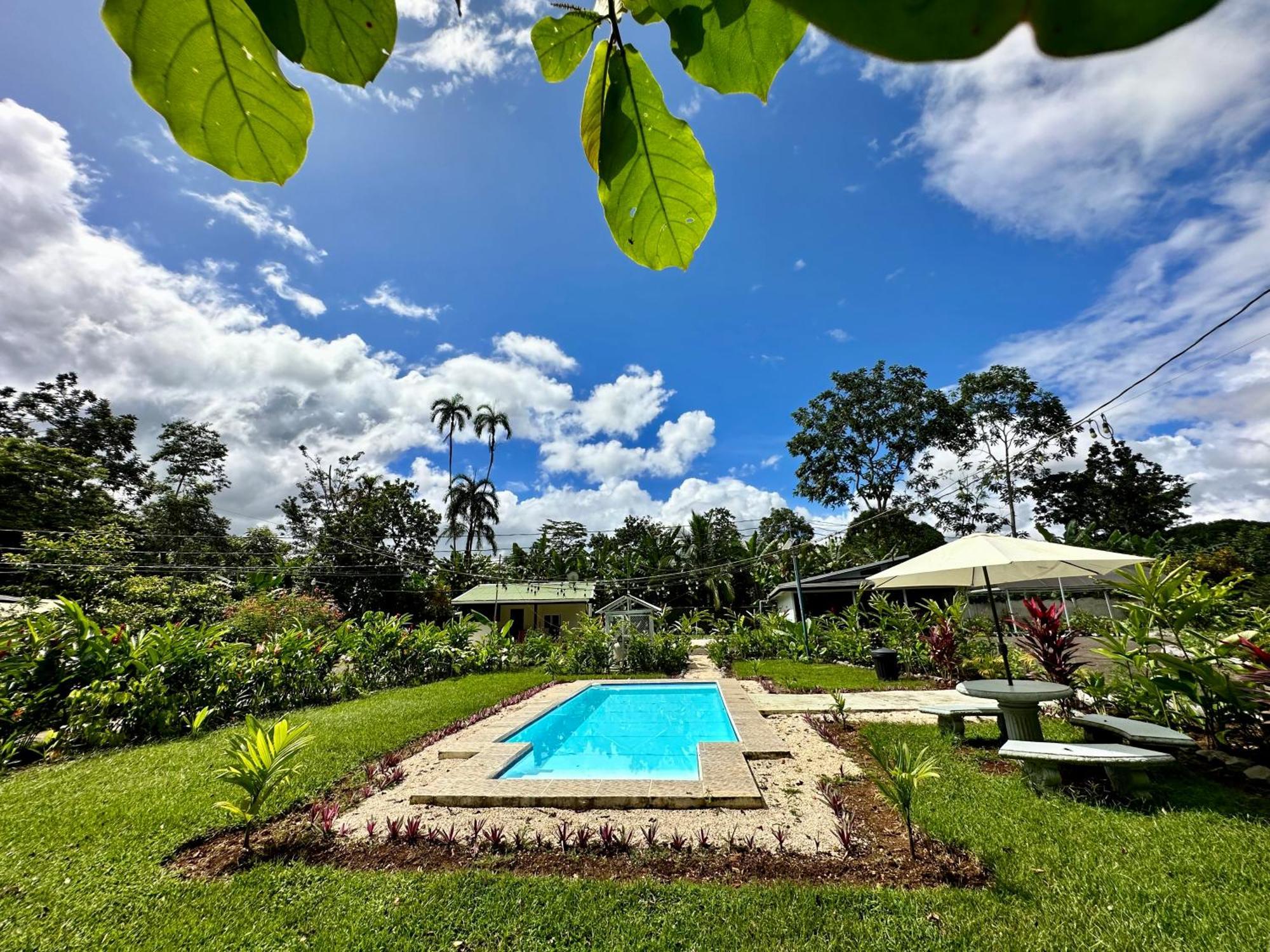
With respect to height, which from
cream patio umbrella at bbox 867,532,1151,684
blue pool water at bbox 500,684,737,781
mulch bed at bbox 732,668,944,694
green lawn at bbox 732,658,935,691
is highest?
cream patio umbrella at bbox 867,532,1151,684

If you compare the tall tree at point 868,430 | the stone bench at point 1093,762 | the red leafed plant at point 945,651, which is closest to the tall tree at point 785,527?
the tall tree at point 868,430

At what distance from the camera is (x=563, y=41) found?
0.73 meters

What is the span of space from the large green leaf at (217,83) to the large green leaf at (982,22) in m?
0.59

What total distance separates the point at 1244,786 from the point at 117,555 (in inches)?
959

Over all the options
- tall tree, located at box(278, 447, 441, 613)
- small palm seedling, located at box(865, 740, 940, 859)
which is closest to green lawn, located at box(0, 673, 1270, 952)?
small palm seedling, located at box(865, 740, 940, 859)

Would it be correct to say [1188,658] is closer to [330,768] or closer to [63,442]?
[330,768]

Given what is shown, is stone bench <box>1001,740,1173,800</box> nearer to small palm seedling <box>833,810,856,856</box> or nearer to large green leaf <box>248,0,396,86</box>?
small palm seedling <box>833,810,856,856</box>

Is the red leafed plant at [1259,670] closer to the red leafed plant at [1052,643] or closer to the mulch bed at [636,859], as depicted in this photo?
the red leafed plant at [1052,643]

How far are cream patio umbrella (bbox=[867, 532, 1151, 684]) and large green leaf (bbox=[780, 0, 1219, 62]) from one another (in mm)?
8178

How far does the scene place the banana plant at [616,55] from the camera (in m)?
0.20

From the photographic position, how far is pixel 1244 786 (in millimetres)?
4879

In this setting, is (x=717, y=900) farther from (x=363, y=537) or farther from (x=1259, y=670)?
(x=363, y=537)

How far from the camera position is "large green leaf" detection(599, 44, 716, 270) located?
710 mm

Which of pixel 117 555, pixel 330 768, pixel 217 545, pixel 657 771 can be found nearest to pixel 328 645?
pixel 330 768
